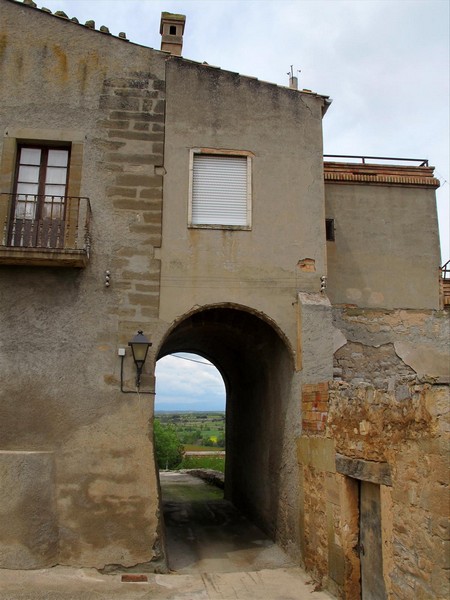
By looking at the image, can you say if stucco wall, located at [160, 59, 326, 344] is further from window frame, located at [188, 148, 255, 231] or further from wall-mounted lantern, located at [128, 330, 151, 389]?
wall-mounted lantern, located at [128, 330, 151, 389]

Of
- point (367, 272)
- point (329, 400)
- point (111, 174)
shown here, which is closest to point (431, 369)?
point (367, 272)

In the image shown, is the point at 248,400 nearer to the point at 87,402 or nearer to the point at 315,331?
the point at 315,331

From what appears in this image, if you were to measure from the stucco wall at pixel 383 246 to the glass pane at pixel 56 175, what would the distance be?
521 cm

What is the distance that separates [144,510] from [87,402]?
5.98 feet

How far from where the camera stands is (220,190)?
31.9 ft

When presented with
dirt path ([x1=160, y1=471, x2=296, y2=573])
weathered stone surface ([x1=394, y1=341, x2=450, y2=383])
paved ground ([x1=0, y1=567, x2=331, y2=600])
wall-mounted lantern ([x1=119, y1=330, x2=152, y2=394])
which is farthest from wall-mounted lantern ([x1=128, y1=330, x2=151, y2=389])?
weathered stone surface ([x1=394, y1=341, x2=450, y2=383])

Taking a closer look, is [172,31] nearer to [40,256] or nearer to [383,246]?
[40,256]

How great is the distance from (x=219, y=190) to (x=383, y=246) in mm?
3826

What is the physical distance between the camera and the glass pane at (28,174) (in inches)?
372

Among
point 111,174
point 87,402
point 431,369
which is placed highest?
point 111,174

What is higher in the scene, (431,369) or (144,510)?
(431,369)

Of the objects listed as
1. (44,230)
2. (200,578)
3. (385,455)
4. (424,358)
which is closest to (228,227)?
(44,230)

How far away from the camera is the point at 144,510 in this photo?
834cm

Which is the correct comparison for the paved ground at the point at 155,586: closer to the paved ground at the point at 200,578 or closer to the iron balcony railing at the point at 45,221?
the paved ground at the point at 200,578
